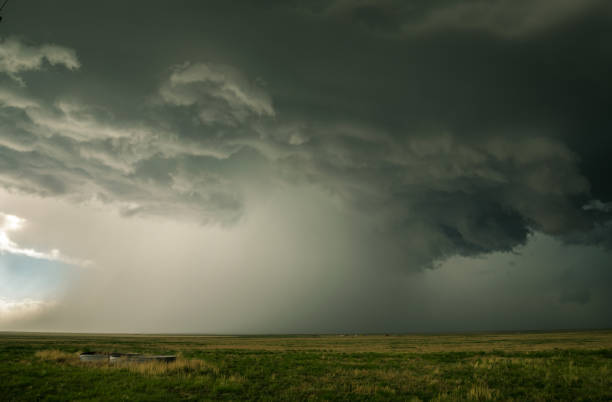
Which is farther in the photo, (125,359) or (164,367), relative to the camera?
(125,359)

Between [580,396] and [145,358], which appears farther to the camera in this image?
[145,358]

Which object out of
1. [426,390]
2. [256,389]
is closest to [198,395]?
[256,389]

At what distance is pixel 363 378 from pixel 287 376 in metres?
4.74

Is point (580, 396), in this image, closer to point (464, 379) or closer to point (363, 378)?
point (464, 379)

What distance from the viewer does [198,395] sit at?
53.2ft

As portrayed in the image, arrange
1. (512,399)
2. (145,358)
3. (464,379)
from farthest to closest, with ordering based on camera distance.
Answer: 1. (145,358)
2. (464,379)
3. (512,399)

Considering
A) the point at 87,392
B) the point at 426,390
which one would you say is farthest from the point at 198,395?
the point at 426,390

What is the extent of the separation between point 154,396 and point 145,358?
1159 centimetres

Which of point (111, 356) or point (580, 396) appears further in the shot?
point (111, 356)

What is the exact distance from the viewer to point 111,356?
85.5 ft

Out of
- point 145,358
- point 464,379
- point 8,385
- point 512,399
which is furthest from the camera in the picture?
point 145,358

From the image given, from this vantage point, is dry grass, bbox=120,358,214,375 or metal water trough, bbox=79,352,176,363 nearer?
dry grass, bbox=120,358,214,375

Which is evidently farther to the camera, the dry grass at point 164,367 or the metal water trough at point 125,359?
the metal water trough at point 125,359

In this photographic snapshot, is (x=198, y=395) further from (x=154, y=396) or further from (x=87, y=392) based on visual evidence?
(x=87, y=392)
